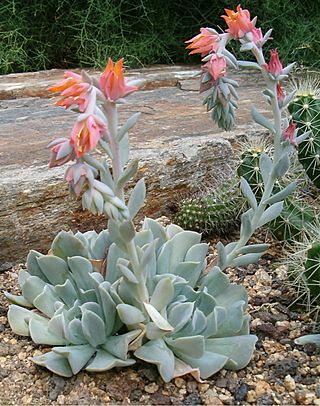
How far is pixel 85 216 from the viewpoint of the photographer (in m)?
2.42

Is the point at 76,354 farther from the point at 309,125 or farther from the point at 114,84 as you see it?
the point at 309,125

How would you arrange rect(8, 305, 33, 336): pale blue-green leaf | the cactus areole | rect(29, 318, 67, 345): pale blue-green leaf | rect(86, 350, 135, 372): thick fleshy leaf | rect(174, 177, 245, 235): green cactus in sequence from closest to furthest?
the cactus areole < rect(86, 350, 135, 372): thick fleshy leaf < rect(29, 318, 67, 345): pale blue-green leaf < rect(8, 305, 33, 336): pale blue-green leaf < rect(174, 177, 245, 235): green cactus

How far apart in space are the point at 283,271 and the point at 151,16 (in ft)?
9.92

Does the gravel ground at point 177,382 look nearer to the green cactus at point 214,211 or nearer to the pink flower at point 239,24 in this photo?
the green cactus at point 214,211

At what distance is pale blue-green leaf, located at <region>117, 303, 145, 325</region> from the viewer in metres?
1.57

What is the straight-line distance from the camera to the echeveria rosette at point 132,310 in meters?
1.59

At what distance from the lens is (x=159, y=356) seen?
158cm

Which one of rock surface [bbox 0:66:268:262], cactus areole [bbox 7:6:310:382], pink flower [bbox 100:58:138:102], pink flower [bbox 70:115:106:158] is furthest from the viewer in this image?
rock surface [bbox 0:66:268:262]

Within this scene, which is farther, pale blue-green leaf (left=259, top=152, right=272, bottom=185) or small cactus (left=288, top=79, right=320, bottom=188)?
small cactus (left=288, top=79, right=320, bottom=188)

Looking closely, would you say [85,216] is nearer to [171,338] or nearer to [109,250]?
[109,250]

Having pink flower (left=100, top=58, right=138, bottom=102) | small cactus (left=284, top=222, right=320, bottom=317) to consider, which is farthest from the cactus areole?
small cactus (left=284, top=222, right=320, bottom=317)

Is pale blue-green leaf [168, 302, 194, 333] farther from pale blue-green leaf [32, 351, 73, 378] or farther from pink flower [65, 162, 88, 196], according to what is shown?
pink flower [65, 162, 88, 196]

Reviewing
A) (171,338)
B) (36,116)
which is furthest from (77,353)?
(36,116)

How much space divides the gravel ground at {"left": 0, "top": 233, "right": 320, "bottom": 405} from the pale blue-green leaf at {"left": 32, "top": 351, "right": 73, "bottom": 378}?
0.03 metres
